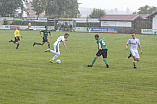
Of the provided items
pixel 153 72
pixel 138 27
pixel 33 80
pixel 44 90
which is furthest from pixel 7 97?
pixel 138 27

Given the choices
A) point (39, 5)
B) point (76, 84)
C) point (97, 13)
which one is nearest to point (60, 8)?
point (39, 5)

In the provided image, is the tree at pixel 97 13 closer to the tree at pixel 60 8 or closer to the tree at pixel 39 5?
the tree at pixel 60 8

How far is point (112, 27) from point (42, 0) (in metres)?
45.1

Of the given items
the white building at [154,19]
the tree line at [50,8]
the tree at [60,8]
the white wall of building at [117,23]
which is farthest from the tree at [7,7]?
the white building at [154,19]

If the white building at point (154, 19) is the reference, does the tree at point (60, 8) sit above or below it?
above

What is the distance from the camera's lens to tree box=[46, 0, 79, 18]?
124000 millimetres

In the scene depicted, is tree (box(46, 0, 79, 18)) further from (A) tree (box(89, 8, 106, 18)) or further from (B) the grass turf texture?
(B) the grass turf texture

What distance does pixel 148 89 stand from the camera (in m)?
12.2

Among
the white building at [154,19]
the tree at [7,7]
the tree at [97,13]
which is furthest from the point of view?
the tree at [97,13]

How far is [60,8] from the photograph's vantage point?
419 ft

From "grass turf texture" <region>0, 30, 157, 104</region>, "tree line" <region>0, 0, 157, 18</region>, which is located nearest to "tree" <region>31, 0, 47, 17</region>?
"tree line" <region>0, 0, 157, 18</region>

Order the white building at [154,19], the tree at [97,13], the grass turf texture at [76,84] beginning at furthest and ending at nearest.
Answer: the tree at [97,13] < the white building at [154,19] < the grass turf texture at [76,84]

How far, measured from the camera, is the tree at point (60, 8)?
124m

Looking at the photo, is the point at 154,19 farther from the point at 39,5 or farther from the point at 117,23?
the point at 39,5
